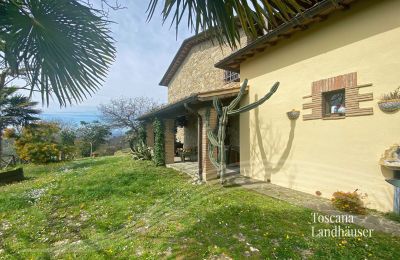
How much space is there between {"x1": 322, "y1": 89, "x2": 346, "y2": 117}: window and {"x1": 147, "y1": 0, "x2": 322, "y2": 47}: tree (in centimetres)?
418

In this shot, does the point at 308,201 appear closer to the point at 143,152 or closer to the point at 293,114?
the point at 293,114

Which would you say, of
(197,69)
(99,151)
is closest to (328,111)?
(197,69)

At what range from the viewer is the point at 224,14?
2.45 meters

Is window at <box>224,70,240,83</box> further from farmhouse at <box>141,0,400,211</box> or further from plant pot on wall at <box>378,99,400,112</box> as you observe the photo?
plant pot on wall at <box>378,99,400,112</box>

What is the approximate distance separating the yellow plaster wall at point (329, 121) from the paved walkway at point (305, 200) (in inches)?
13.4

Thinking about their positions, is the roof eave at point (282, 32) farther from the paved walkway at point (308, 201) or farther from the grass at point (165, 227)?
the paved walkway at point (308, 201)

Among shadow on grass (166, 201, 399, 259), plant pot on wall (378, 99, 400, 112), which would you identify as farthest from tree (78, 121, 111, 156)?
plant pot on wall (378, 99, 400, 112)

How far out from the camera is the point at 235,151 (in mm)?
11273

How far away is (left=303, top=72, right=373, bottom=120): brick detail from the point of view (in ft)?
17.2

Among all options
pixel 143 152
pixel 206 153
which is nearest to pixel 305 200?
pixel 206 153

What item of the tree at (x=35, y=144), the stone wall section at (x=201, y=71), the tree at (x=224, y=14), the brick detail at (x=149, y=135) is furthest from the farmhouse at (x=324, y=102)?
the tree at (x=35, y=144)

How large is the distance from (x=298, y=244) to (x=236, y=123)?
8379 mm

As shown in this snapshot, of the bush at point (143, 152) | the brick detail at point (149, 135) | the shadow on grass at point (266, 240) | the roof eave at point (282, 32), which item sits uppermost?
the roof eave at point (282, 32)

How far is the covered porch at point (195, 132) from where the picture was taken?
305 inches
